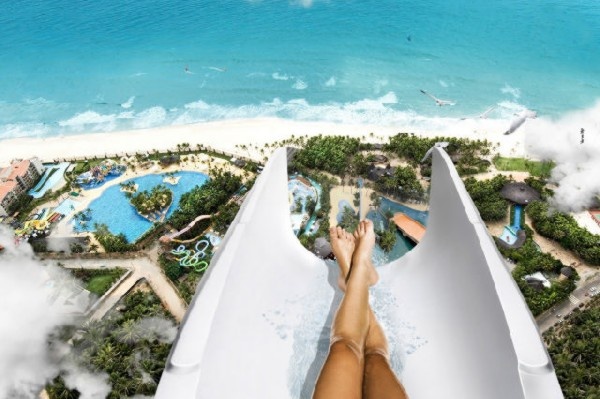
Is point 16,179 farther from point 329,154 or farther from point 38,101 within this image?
point 329,154

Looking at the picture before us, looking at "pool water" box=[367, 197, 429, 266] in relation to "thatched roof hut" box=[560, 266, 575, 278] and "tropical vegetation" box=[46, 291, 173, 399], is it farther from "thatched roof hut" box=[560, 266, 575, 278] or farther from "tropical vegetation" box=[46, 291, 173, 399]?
"tropical vegetation" box=[46, 291, 173, 399]

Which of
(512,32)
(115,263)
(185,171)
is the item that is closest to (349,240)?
(115,263)

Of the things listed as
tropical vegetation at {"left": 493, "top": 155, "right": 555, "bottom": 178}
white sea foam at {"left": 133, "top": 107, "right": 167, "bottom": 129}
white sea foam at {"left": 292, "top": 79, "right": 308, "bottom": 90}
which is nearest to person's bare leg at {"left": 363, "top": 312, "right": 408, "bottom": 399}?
tropical vegetation at {"left": 493, "top": 155, "right": 555, "bottom": 178}

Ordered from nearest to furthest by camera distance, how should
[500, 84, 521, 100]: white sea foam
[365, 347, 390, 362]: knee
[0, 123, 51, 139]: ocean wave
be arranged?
[365, 347, 390, 362]: knee
[500, 84, 521, 100]: white sea foam
[0, 123, 51, 139]: ocean wave

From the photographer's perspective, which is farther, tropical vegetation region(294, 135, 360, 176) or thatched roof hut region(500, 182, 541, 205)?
tropical vegetation region(294, 135, 360, 176)

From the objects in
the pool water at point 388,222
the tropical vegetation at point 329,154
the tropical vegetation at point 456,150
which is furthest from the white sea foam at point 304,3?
the pool water at point 388,222
